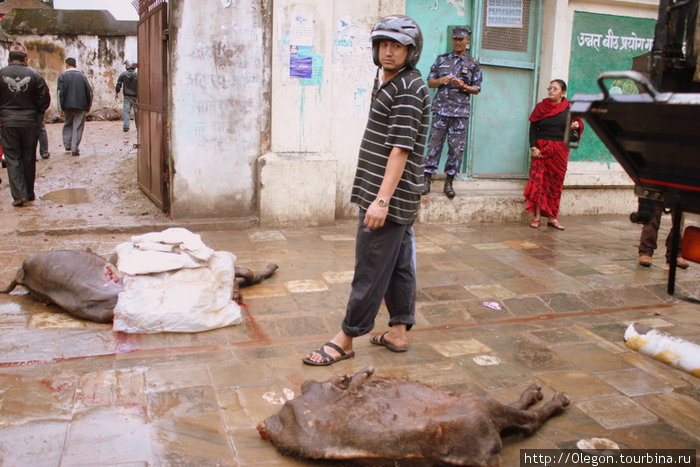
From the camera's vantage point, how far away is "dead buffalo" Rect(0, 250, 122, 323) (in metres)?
4.49

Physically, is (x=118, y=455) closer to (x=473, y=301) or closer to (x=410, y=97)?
(x=410, y=97)

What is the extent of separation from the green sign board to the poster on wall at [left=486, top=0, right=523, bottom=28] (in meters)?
0.85

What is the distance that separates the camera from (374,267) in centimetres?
380

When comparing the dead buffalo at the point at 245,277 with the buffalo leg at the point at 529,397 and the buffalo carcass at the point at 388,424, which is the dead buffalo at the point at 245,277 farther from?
the buffalo leg at the point at 529,397

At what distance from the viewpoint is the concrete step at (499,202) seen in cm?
797

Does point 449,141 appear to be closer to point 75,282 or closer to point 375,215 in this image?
point 375,215

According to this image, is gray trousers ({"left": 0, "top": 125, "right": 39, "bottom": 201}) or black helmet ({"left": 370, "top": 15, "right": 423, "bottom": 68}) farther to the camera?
gray trousers ({"left": 0, "top": 125, "right": 39, "bottom": 201})

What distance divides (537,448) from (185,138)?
514 centimetres

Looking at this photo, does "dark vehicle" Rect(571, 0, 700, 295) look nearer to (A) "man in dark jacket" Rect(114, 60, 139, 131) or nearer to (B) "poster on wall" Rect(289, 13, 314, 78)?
(B) "poster on wall" Rect(289, 13, 314, 78)

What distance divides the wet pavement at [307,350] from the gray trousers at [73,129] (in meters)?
4.07

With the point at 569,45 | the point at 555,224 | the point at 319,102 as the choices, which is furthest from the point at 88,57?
the point at 555,224

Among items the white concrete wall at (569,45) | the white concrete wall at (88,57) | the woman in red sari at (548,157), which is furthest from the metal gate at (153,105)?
the white concrete wall at (88,57)

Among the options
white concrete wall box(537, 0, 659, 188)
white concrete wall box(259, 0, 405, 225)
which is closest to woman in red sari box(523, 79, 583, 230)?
white concrete wall box(537, 0, 659, 188)

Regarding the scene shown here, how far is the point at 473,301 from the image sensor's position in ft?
17.3
